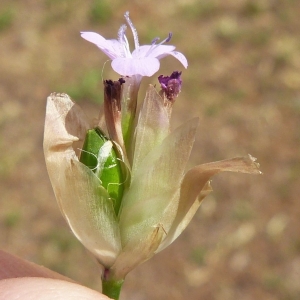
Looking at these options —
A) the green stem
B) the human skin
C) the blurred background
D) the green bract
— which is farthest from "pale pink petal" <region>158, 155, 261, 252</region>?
the blurred background

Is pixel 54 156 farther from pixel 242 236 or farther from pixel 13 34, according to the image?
pixel 13 34

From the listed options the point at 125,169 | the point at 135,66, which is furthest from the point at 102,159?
the point at 135,66

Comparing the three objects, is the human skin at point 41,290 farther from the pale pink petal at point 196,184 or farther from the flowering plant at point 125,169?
the pale pink petal at point 196,184

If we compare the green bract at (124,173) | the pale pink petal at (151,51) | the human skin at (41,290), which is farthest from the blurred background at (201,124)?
the pale pink petal at (151,51)

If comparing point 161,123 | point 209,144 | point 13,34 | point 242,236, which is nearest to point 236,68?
point 209,144

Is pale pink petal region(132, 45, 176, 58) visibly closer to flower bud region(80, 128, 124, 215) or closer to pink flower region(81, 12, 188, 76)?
pink flower region(81, 12, 188, 76)

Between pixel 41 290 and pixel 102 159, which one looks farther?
pixel 41 290

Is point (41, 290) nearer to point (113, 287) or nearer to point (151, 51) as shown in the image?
point (113, 287)
